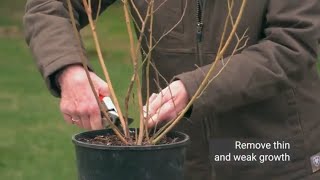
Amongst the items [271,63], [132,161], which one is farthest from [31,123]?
[132,161]

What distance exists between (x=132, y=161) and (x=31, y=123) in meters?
7.01

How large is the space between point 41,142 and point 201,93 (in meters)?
5.91

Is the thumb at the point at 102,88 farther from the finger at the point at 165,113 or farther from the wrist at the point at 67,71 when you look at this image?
the finger at the point at 165,113

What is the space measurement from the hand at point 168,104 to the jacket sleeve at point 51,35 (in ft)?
0.95

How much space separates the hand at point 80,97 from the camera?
9.49ft

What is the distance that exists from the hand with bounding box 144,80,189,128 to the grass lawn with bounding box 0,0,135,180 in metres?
2.57

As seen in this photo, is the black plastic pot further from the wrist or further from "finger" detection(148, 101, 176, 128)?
the wrist

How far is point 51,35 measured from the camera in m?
3.15

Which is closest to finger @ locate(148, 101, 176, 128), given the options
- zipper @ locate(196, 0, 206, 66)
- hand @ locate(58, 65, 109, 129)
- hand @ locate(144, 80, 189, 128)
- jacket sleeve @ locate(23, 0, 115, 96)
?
hand @ locate(144, 80, 189, 128)

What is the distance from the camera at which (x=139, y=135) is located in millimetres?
2650

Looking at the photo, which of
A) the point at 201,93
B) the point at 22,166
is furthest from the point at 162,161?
the point at 22,166

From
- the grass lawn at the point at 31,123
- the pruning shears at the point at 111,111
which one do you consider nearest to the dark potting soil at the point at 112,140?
the pruning shears at the point at 111,111

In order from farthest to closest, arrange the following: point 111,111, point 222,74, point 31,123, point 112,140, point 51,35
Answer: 1. point 31,123
2. point 51,35
3. point 222,74
4. point 111,111
5. point 112,140

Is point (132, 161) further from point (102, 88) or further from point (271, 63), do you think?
point (271, 63)
